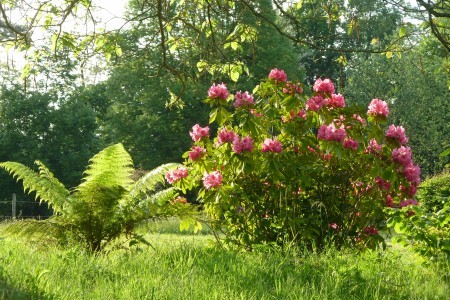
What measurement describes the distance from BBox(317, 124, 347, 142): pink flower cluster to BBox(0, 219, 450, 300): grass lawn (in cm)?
109

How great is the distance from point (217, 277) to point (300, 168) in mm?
1782

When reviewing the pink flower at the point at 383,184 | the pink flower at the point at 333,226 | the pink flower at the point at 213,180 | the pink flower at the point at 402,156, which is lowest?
the pink flower at the point at 333,226

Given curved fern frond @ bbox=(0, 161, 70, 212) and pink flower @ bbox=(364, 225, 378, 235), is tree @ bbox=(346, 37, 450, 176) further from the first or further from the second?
curved fern frond @ bbox=(0, 161, 70, 212)

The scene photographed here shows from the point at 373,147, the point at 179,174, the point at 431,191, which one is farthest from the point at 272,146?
the point at 431,191

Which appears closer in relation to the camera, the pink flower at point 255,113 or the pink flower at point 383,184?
the pink flower at point 383,184

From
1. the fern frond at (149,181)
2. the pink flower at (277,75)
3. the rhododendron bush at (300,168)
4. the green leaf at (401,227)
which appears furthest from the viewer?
the fern frond at (149,181)

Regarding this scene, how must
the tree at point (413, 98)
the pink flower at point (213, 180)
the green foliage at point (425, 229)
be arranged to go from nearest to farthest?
the green foliage at point (425, 229)
the pink flower at point (213, 180)
the tree at point (413, 98)

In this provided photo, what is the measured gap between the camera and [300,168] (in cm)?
580

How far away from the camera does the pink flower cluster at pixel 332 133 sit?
568 cm

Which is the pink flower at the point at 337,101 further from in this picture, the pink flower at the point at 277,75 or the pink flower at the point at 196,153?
the pink flower at the point at 196,153

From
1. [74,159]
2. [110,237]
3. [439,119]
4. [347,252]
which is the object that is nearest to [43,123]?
[74,159]

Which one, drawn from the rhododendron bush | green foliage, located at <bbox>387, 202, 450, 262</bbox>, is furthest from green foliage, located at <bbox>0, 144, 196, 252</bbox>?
green foliage, located at <bbox>387, 202, 450, 262</bbox>

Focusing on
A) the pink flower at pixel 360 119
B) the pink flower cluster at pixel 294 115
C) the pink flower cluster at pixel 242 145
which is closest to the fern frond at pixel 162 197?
the pink flower cluster at pixel 242 145

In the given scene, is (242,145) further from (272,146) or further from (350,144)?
(350,144)
